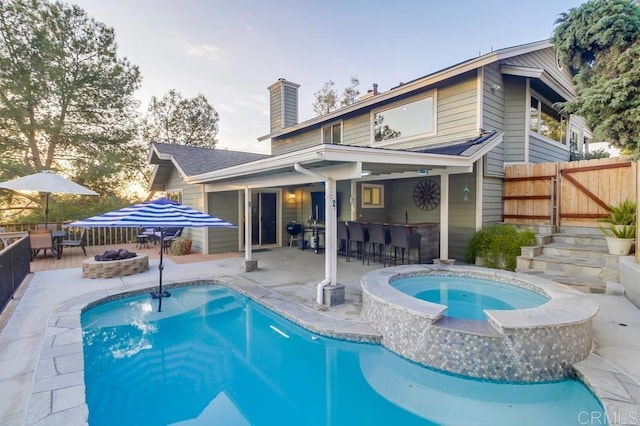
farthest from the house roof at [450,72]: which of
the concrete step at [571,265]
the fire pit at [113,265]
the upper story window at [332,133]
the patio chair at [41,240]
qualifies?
the patio chair at [41,240]

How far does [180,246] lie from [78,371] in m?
7.64

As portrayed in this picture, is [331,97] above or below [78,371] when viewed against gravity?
above

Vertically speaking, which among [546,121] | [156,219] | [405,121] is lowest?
[156,219]

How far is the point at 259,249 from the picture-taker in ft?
37.8

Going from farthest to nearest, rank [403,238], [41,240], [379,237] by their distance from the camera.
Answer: [41,240] → [379,237] → [403,238]

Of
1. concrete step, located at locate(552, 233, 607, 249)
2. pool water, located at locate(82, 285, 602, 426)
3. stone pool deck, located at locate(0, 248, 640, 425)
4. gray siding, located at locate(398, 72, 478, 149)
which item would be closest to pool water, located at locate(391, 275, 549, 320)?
stone pool deck, located at locate(0, 248, 640, 425)

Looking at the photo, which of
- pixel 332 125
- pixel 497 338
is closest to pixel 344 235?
pixel 332 125

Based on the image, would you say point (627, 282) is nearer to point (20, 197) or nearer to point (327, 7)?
point (327, 7)

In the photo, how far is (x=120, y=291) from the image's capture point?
20.5ft

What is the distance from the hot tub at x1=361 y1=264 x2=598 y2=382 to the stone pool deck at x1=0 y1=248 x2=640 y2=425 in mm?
253

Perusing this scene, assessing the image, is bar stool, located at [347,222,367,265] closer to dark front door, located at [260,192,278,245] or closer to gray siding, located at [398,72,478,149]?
gray siding, located at [398,72,478,149]

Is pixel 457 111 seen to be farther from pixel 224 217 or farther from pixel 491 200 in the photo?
pixel 224 217

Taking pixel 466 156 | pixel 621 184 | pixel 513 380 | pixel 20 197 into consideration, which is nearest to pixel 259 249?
pixel 466 156

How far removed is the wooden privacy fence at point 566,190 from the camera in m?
7.03
